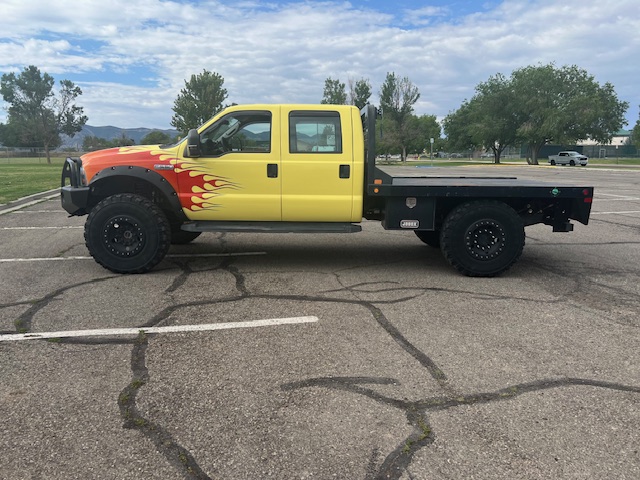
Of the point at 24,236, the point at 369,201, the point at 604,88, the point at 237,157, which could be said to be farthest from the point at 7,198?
the point at 604,88

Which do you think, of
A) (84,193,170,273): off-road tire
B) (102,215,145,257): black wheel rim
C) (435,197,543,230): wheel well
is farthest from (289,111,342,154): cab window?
(102,215,145,257): black wheel rim

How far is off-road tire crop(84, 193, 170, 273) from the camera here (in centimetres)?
579

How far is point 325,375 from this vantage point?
10.9 ft

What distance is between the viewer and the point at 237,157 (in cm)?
586

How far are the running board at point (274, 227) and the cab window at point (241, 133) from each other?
0.89 m

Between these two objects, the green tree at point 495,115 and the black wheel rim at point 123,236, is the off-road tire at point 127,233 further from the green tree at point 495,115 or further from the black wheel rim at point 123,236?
the green tree at point 495,115

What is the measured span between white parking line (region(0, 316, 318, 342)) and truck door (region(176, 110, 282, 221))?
1.95 meters

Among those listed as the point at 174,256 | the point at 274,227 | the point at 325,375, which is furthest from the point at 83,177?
the point at 325,375

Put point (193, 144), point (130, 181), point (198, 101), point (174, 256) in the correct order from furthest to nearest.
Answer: point (198, 101) < point (174, 256) < point (130, 181) < point (193, 144)

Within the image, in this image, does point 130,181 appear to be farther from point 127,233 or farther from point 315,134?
point 315,134

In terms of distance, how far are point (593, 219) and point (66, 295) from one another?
405 inches

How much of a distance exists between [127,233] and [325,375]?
3629 mm

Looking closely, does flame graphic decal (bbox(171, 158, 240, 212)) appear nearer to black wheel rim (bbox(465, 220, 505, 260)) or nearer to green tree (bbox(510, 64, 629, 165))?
black wheel rim (bbox(465, 220, 505, 260))

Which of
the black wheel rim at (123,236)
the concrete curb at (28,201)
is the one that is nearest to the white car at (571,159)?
the concrete curb at (28,201)
